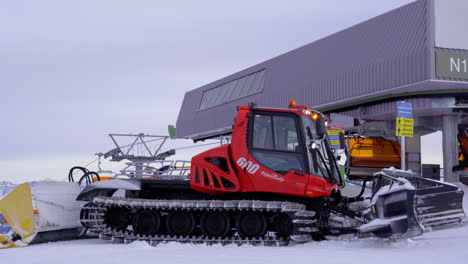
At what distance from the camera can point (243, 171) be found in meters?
12.8

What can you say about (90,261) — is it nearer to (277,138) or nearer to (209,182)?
(209,182)

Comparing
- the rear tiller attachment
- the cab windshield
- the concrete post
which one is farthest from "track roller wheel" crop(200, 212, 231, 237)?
the concrete post

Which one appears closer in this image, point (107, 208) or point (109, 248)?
point (109, 248)

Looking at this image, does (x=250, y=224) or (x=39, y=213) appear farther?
(x=39, y=213)

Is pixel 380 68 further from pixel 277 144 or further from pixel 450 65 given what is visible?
pixel 277 144

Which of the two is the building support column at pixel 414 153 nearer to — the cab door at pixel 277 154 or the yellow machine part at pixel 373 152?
the yellow machine part at pixel 373 152

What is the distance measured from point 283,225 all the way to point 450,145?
66.4ft

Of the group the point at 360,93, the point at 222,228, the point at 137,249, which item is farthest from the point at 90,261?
the point at 360,93

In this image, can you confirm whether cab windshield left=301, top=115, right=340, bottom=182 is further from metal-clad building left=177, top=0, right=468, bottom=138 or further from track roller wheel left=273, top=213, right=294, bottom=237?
metal-clad building left=177, top=0, right=468, bottom=138

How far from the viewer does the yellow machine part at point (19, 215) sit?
46.2 ft

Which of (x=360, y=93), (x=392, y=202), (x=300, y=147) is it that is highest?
(x=360, y=93)

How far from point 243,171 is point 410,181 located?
11.0 feet

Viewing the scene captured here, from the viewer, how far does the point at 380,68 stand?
2980cm

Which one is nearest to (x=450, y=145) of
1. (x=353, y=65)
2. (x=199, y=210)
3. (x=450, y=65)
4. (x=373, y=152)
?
(x=373, y=152)
